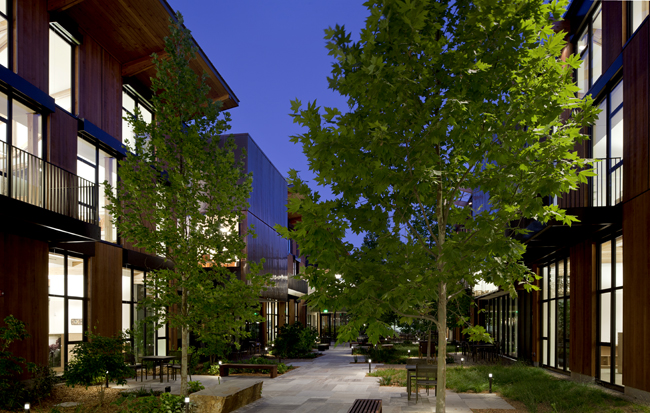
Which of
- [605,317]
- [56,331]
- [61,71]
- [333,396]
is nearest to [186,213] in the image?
[333,396]

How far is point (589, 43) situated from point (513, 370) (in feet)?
37.1

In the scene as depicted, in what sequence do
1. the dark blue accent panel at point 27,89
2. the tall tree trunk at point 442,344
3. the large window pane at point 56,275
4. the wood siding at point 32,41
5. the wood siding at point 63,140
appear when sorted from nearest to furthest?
the tall tree trunk at point 442,344 < the dark blue accent panel at point 27,89 < the wood siding at point 32,41 < the wood siding at point 63,140 < the large window pane at point 56,275

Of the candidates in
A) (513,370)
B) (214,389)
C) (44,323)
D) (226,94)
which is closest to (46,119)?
(44,323)

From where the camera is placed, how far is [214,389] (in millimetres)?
13305

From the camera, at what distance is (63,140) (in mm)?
16828

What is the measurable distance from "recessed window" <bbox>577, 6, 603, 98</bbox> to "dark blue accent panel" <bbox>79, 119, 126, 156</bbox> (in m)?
15.9

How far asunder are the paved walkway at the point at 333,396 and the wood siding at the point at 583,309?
443 cm

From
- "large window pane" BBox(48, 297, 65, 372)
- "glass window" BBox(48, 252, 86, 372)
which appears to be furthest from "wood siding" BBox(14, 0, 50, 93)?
"large window pane" BBox(48, 297, 65, 372)

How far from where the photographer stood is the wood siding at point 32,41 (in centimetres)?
1474

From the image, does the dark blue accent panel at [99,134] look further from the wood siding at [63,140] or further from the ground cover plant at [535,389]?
the ground cover plant at [535,389]

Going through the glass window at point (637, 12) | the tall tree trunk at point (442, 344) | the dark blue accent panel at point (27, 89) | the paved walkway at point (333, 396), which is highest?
the glass window at point (637, 12)

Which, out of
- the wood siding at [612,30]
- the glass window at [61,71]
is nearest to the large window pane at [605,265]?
the wood siding at [612,30]

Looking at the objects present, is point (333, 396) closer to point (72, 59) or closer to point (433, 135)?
point (433, 135)

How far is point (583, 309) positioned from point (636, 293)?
4386 mm
